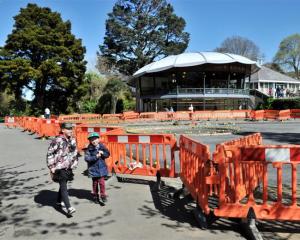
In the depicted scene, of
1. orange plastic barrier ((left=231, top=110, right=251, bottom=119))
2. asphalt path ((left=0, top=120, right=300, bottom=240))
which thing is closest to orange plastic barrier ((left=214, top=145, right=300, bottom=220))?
asphalt path ((left=0, top=120, right=300, bottom=240))

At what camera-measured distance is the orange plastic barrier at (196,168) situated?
569cm

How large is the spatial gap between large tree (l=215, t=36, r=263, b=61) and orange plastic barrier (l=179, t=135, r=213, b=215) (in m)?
81.0

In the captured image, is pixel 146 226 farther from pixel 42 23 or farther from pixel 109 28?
pixel 109 28

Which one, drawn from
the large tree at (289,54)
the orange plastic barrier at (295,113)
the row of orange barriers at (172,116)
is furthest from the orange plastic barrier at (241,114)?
the large tree at (289,54)

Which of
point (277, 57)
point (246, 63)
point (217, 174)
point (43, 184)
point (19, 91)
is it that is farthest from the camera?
point (277, 57)

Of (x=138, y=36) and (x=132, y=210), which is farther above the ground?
(x=138, y=36)

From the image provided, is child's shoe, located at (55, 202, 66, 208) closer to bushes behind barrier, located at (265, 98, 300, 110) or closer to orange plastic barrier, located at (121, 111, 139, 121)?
orange plastic barrier, located at (121, 111, 139, 121)

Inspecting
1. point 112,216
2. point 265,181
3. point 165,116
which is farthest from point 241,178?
point 165,116

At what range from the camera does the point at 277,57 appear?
87250 millimetres

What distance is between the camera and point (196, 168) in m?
6.41

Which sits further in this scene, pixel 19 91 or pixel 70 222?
pixel 19 91

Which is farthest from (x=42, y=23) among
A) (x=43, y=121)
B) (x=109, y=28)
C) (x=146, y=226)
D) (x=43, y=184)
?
(x=146, y=226)

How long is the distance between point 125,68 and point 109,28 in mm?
7882

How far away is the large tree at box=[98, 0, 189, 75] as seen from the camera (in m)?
72.1
